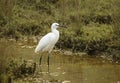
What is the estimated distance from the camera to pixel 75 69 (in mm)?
12844

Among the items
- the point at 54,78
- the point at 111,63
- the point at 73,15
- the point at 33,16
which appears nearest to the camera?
the point at 54,78

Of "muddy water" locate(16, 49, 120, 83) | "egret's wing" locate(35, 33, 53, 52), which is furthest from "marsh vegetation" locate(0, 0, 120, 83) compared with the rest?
"egret's wing" locate(35, 33, 53, 52)

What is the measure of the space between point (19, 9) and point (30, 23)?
2.25 m

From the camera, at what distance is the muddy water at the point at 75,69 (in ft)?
37.5

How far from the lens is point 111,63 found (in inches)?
540

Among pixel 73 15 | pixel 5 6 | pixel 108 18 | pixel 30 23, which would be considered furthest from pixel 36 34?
pixel 5 6

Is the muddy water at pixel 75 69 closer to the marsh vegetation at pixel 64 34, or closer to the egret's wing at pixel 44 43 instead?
the marsh vegetation at pixel 64 34

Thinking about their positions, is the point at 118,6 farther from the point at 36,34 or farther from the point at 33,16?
the point at 33,16

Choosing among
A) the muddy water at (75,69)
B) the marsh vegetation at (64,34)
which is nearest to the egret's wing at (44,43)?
the marsh vegetation at (64,34)

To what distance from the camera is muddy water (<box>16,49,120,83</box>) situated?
37.5 ft

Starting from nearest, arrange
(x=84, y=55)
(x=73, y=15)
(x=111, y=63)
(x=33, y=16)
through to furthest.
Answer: (x=111, y=63), (x=84, y=55), (x=73, y=15), (x=33, y=16)

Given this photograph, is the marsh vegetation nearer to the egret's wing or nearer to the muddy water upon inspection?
the muddy water

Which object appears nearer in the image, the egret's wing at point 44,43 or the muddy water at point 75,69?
the muddy water at point 75,69

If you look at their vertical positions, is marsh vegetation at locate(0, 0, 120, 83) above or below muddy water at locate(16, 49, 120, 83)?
above
